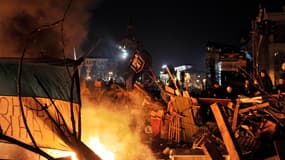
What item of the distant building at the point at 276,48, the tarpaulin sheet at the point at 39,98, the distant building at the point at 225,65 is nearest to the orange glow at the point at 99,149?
the tarpaulin sheet at the point at 39,98

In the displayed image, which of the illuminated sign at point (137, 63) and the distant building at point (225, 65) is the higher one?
the distant building at point (225, 65)

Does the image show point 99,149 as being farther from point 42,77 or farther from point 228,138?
point 228,138

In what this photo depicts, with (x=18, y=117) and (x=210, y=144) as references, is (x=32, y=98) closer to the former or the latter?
(x=18, y=117)

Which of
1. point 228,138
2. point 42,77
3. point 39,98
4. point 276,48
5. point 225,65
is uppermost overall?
point 276,48

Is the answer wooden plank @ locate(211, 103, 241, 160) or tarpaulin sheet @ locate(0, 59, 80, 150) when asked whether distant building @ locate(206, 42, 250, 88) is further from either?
tarpaulin sheet @ locate(0, 59, 80, 150)

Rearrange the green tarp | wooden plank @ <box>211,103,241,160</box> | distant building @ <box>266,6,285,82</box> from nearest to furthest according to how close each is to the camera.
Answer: wooden plank @ <box>211,103,241,160</box> < the green tarp < distant building @ <box>266,6,285,82</box>

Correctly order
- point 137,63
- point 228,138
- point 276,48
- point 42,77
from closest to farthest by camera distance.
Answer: point 228,138
point 42,77
point 137,63
point 276,48

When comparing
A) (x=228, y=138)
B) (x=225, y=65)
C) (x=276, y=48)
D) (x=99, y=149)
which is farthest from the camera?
(x=276, y=48)

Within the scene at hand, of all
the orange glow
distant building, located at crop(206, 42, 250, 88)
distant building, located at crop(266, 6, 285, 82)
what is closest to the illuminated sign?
the orange glow

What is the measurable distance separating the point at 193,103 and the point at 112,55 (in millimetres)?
46667

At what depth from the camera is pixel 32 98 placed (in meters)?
6.07

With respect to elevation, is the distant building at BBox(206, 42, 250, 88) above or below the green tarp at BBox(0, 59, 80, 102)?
above

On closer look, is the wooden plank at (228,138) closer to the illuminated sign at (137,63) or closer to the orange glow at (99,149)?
the orange glow at (99,149)

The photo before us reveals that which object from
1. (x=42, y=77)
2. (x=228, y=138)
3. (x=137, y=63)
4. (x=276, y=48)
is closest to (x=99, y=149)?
(x=42, y=77)
